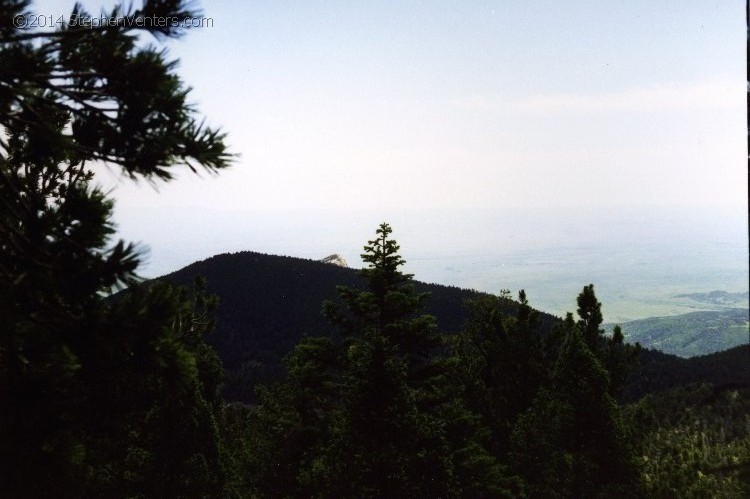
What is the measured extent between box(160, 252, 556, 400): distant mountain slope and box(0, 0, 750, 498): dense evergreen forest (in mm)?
55316

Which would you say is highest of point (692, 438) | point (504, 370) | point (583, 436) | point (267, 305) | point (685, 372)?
point (267, 305)

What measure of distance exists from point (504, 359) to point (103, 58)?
60.0ft

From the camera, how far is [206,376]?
55.4 feet

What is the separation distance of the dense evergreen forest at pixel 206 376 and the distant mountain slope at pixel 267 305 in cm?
5532

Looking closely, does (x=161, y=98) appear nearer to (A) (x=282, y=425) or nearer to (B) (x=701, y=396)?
(A) (x=282, y=425)

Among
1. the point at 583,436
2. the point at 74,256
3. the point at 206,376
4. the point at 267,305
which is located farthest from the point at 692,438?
the point at 267,305

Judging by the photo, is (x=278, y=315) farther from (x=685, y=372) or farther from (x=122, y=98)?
(x=122, y=98)

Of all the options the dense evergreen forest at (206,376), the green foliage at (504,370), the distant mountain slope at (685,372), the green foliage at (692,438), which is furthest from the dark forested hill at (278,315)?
the green foliage at (504,370)

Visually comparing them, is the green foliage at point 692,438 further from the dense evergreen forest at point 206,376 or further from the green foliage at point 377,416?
the green foliage at point 377,416

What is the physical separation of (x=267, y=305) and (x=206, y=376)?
272 feet

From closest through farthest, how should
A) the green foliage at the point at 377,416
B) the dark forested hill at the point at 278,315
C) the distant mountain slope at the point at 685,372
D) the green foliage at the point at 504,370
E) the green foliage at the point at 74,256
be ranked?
the green foliage at the point at 74,256
the green foliage at the point at 377,416
the green foliage at the point at 504,370
the distant mountain slope at the point at 685,372
the dark forested hill at the point at 278,315

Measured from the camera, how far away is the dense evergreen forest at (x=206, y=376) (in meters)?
4.12

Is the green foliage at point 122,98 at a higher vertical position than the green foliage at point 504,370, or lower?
higher

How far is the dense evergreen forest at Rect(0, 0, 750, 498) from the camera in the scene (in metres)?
4.12
